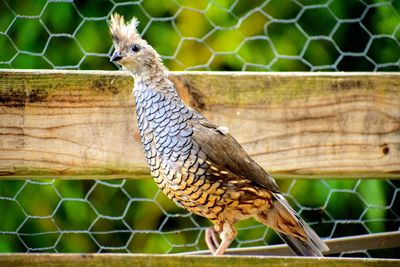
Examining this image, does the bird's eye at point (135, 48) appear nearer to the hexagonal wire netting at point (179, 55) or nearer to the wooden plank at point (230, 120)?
the wooden plank at point (230, 120)

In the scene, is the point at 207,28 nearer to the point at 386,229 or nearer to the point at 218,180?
the point at 386,229

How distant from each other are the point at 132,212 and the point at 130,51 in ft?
4.80

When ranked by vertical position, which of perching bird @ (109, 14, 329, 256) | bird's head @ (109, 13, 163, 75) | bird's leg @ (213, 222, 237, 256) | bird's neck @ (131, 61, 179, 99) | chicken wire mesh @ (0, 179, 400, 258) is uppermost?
bird's head @ (109, 13, 163, 75)

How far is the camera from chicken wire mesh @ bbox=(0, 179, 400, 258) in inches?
139

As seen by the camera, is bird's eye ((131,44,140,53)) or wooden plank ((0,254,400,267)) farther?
bird's eye ((131,44,140,53))

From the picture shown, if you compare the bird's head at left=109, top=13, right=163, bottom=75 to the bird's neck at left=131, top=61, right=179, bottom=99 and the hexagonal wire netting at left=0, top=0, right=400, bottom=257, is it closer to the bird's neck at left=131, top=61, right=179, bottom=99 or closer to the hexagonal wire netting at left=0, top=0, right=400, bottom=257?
the bird's neck at left=131, top=61, right=179, bottom=99

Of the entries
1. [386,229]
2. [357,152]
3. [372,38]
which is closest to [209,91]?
[357,152]

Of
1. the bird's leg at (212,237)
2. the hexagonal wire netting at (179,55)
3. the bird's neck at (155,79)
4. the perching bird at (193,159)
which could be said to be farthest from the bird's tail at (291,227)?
the hexagonal wire netting at (179,55)

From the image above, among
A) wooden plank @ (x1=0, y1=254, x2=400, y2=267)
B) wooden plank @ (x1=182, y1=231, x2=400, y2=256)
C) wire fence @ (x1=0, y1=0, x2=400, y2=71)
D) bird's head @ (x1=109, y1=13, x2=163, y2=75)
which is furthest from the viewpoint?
wire fence @ (x1=0, y1=0, x2=400, y2=71)

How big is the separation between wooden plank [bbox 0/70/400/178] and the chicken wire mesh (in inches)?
46.9

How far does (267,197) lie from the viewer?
2.37m

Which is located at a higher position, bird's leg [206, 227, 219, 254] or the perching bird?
the perching bird

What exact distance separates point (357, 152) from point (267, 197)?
0.27 m

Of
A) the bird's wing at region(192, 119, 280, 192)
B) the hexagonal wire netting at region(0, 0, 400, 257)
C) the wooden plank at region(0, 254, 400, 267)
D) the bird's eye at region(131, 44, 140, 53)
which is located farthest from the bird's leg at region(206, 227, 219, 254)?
the hexagonal wire netting at region(0, 0, 400, 257)
